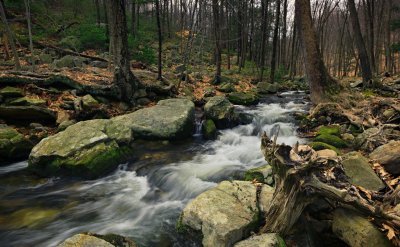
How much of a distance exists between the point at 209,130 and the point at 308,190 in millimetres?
6796

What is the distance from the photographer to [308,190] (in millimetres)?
4102

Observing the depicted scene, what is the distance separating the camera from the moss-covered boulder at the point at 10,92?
33.1 feet

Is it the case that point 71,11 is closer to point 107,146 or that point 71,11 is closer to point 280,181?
point 107,146

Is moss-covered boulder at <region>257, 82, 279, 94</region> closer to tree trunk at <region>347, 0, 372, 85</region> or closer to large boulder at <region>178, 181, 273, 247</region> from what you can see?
tree trunk at <region>347, 0, 372, 85</region>

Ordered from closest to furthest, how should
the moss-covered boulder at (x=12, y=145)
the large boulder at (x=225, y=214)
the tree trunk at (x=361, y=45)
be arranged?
the large boulder at (x=225, y=214) → the moss-covered boulder at (x=12, y=145) → the tree trunk at (x=361, y=45)

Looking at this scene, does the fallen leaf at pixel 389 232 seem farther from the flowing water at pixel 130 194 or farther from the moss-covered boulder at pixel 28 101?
the moss-covered boulder at pixel 28 101

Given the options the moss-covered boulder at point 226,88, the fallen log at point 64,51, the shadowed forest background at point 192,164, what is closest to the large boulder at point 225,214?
the shadowed forest background at point 192,164

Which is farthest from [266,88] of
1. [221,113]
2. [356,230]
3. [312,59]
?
[356,230]

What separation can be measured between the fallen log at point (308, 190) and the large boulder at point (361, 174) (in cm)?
27

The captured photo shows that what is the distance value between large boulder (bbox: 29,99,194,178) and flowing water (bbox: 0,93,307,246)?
287mm

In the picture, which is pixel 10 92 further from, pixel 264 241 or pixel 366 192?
pixel 366 192

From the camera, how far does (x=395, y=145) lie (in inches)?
219

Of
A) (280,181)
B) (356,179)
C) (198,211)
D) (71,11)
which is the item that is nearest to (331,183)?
(280,181)

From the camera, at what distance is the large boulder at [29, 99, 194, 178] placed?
7738 millimetres
